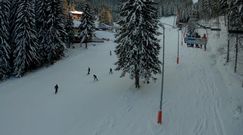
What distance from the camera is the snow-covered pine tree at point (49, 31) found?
52219mm

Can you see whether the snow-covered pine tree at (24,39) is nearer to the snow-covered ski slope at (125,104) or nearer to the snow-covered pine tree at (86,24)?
the snow-covered ski slope at (125,104)

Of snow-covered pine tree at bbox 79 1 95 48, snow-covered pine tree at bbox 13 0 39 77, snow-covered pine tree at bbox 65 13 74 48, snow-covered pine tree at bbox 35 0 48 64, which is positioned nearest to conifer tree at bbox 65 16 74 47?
snow-covered pine tree at bbox 65 13 74 48

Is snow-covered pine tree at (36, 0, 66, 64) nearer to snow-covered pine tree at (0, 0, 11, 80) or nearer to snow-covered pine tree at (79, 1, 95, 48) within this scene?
snow-covered pine tree at (0, 0, 11, 80)

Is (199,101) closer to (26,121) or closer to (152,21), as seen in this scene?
(152,21)

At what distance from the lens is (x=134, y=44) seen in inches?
1136

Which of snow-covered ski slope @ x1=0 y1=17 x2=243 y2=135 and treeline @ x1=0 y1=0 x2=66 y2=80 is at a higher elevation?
treeline @ x1=0 y1=0 x2=66 y2=80

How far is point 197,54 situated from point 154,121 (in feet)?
101

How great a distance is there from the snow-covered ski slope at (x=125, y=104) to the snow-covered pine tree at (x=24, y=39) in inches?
171

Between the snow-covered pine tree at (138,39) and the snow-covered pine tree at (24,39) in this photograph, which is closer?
the snow-covered pine tree at (138,39)

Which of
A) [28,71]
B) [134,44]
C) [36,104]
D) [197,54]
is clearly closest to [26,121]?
[36,104]

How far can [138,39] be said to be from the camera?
2897 cm

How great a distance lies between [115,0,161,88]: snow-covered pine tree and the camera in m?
28.8

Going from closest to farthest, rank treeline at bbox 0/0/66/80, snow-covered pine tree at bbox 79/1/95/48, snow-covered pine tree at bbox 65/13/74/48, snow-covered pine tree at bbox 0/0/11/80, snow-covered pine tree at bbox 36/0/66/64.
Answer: snow-covered pine tree at bbox 0/0/11/80 → treeline at bbox 0/0/66/80 → snow-covered pine tree at bbox 36/0/66/64 → snow-covered pine tree at bbox 65/13/74/48 → snow-covered pine tree at bbox 79/1/95/48

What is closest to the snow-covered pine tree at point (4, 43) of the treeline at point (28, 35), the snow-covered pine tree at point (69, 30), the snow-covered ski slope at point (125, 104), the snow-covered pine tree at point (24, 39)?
the treeline at point (28, 35)
